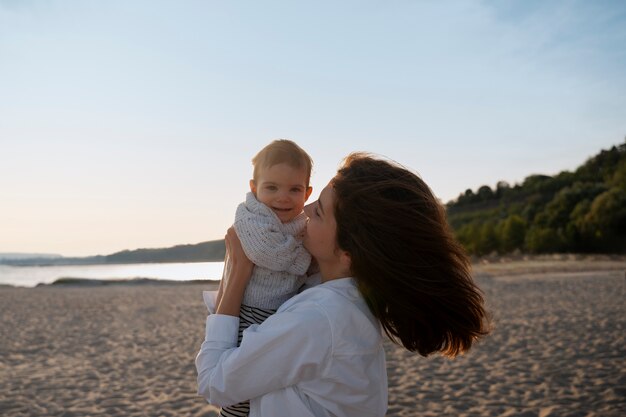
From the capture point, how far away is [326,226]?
1.67 m

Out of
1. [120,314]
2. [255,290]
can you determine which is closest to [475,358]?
[255,290]

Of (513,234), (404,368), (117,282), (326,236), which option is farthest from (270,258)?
(513,234)

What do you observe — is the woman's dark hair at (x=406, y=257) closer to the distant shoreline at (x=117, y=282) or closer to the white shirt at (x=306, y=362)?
the white shirt at (x=306, y=362)

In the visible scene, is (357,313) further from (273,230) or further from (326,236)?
(273,230)

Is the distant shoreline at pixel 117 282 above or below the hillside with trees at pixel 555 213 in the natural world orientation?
below

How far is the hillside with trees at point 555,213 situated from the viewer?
34875 millimetres

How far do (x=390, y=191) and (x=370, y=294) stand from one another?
269 millimetres

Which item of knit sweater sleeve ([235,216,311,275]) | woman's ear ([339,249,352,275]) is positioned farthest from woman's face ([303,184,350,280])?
knit sweater sleeve ([235,216,311,275])

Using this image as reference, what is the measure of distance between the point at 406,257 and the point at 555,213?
40971 millimetres

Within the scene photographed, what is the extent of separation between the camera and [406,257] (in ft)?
5.07

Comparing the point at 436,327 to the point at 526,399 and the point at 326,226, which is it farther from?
the point at 526,399

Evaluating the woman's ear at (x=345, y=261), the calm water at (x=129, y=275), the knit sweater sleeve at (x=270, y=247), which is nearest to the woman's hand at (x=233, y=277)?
the knit sweater sleeve at (x=270, y=247)

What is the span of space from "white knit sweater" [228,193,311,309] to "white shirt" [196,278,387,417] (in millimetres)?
278

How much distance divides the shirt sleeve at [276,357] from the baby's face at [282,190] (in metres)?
0.57
